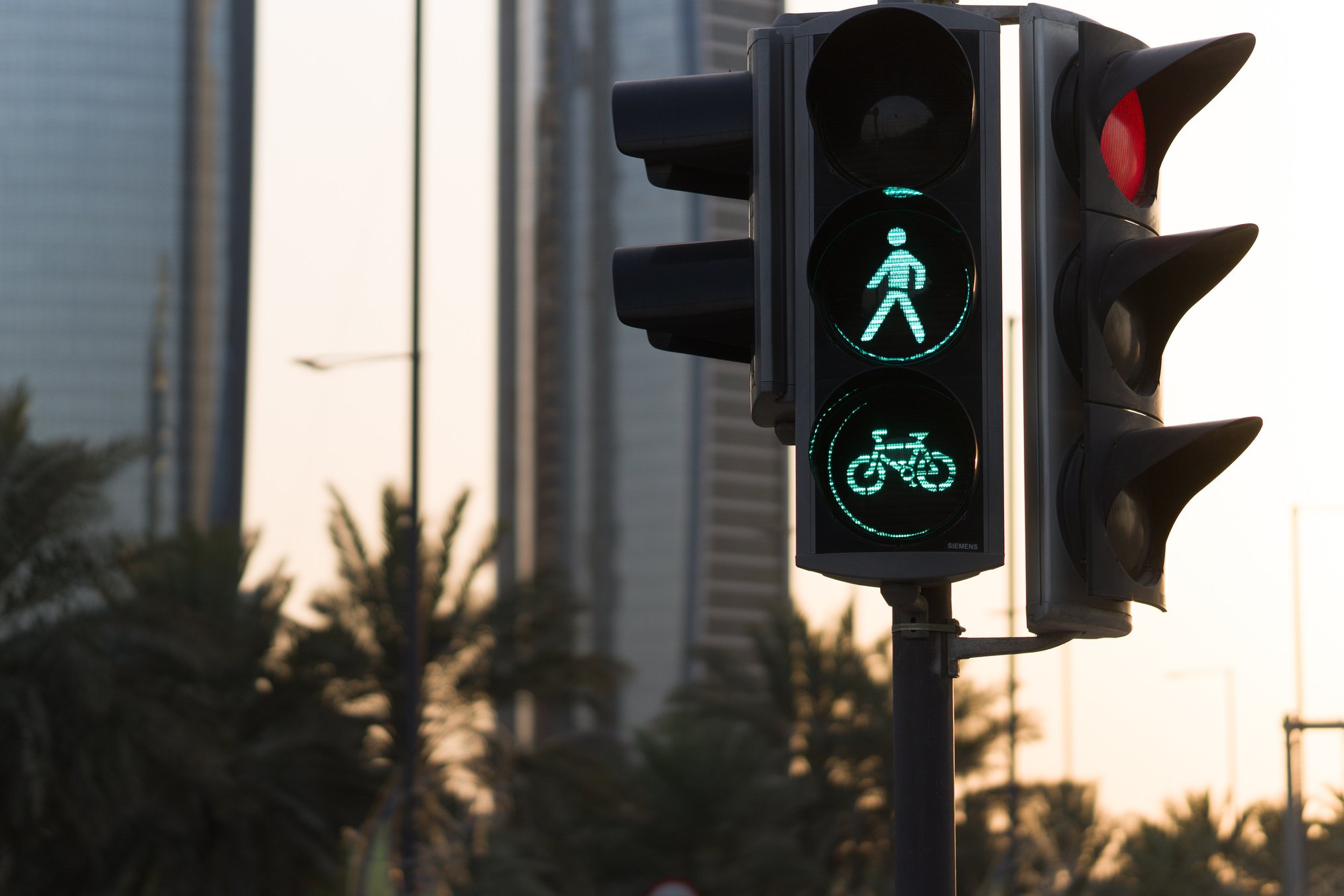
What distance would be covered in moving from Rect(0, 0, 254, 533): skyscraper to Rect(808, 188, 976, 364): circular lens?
346 feet

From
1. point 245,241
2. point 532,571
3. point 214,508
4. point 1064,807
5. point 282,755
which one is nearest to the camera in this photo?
point 282,755

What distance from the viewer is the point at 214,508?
105062 mm

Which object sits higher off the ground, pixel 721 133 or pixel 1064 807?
pixel 721 133

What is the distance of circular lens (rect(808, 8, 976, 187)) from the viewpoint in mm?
3391

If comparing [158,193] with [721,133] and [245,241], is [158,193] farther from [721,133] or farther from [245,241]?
[721,133]

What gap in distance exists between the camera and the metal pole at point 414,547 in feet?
63.6

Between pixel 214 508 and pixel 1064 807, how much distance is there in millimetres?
61342

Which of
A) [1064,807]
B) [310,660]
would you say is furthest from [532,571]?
[1064,807]

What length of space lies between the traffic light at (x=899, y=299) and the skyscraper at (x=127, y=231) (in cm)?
10542

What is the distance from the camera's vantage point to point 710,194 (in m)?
3.76

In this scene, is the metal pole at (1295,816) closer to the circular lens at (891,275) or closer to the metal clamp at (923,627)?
the metal clamp at (923,627)

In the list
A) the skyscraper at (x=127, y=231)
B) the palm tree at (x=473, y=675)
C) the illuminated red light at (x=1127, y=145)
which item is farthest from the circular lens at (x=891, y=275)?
the skyscraper at (x=127, y=231)

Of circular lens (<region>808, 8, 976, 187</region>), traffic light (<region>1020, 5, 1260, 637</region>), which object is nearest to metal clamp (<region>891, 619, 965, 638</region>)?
traffic light (<region>1020, 5, 1260, 637</region>)

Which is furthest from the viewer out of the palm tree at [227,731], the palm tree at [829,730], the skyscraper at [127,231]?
the skyscraper at [127,231]
